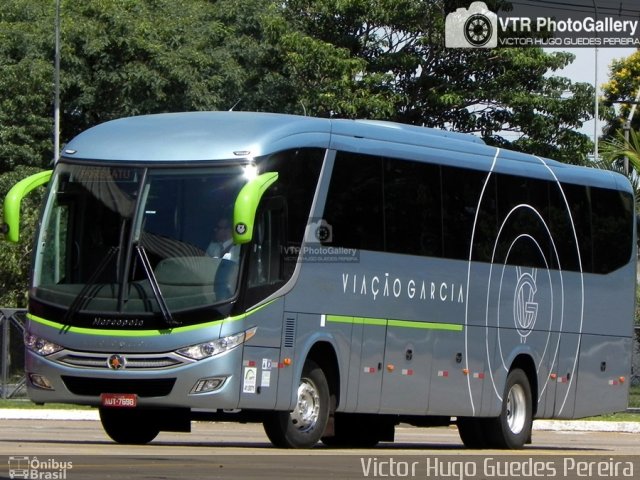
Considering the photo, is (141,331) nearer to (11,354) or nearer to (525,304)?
(525,304)

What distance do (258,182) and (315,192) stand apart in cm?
131

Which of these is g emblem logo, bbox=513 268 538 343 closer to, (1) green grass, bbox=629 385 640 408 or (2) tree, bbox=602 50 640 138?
(1) green grass, bbox=629 385 640 408

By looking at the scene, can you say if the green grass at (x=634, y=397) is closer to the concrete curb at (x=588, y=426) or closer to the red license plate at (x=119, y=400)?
the concrete curb at (x=588, y=426)

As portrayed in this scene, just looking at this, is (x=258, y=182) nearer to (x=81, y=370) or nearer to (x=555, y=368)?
(x=81, y=370)

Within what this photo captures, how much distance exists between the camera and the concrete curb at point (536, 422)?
2467 centimetres

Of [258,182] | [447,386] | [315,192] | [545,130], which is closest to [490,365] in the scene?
[447,386]

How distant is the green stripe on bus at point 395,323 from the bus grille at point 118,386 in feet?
7.10

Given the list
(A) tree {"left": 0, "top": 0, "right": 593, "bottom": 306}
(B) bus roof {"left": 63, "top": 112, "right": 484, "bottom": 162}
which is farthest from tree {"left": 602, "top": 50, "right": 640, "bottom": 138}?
(B) bus roof {"left": 63, "top": 112, "right": 484, "bottom": 162}

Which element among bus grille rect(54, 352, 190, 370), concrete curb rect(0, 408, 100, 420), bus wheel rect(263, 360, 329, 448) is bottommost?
concrete curb rect(0, 408, 100, 420)

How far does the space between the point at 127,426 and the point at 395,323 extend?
3211 millimetres

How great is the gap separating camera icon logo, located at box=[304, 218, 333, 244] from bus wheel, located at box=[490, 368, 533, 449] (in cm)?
434

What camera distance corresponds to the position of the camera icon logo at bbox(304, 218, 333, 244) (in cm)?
1598

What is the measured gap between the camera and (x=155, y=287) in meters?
15.0

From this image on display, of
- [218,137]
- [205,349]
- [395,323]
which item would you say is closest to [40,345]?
[205,349]
